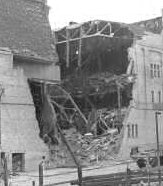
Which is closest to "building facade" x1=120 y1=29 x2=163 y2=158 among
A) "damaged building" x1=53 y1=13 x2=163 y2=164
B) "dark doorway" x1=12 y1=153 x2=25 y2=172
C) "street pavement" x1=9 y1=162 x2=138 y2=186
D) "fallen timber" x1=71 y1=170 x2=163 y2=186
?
"damaged building" x1=53 y1=13 x2=163 y2=164

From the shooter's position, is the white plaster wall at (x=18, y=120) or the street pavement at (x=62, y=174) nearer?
the street pavement at (x=62, y=174)

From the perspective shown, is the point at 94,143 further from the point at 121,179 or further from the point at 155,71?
the point at 121,179

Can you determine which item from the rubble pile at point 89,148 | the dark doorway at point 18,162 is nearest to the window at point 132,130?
the rubble pile at point 89,148

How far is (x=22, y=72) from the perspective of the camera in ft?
147

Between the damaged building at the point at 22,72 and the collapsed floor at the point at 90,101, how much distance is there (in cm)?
184

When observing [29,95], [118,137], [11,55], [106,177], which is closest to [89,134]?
[118,137]

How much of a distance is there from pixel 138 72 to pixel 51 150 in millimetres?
12702

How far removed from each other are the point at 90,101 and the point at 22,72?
10.9 metres

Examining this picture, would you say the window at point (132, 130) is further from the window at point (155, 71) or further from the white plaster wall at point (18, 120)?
the white plaster wall at point (18, 120)

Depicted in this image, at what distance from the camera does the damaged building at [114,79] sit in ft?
165

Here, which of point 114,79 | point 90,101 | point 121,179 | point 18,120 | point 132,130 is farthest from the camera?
point 90,101

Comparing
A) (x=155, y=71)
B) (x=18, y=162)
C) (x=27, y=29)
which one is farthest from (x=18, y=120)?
(x=155, y=71)

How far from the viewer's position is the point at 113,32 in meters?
53.3

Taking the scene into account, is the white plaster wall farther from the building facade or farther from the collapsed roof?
the building facade
